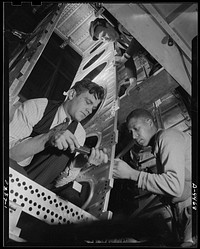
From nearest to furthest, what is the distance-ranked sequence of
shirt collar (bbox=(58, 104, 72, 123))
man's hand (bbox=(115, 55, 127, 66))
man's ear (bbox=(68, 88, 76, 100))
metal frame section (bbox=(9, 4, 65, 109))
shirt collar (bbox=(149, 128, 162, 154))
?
metal frame section (bbox=(9, 4, 65, 109))
shirt collar (bbox=(58, 104, 72, 123))
man's ear (bbox=(68, 88, 76, 100))
shirt collar (bbox=(149, 128, 162, 154))
man's hand (bbox=(115, 55, 127, 66))

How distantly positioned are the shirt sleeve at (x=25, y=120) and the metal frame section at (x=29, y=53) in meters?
0.11

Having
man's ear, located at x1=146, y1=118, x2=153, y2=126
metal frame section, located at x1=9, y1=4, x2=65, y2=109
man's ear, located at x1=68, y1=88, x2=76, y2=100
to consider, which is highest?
metal frame section, located at x1=9, y1=4, x2=65, y2=109

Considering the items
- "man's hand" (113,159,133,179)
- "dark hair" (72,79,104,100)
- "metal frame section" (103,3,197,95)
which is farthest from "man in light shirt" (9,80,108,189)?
"metal frame section" (103,3,197,95)

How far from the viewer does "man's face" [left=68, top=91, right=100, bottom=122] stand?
11.9ft

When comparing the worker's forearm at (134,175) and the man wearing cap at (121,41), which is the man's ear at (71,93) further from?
the worker's forearm at (134,175)

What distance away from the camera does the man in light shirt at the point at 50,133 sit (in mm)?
3250

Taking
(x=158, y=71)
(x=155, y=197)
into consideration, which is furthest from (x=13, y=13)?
(x=155, y=197)

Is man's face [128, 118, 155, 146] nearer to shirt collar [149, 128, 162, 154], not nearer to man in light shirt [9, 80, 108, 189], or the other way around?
shirt collar [149, 128, 162, 154]

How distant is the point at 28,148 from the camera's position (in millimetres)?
3285

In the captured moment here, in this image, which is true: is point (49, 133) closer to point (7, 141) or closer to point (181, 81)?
point (7, 141)

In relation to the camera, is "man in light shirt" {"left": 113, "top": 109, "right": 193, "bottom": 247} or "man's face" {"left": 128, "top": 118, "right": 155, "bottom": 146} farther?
"man's face" {"left": 128, "top": 118, "right": 155, "bottom": 146}

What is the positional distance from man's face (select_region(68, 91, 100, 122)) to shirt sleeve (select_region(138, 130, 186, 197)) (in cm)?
78

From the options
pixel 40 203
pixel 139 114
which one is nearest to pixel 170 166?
pixel 139 114

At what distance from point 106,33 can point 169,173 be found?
1551mm
